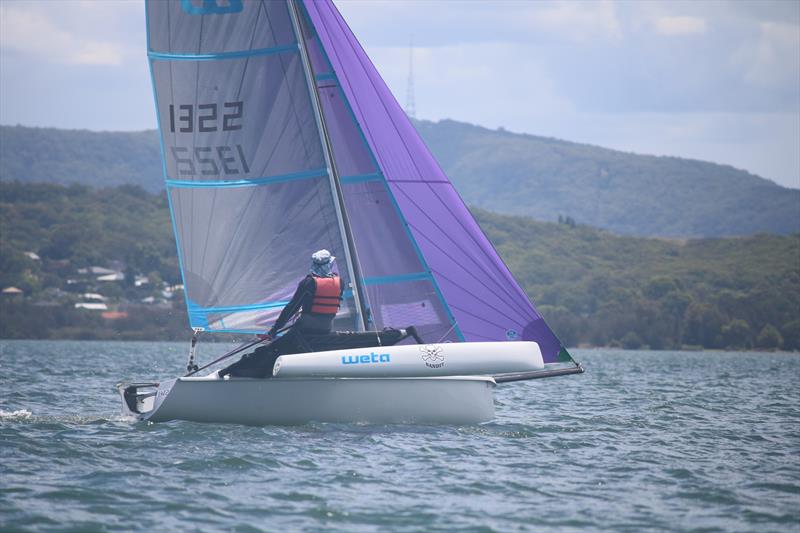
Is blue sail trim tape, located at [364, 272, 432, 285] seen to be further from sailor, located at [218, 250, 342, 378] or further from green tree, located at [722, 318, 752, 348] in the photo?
green tree, located at [722, 318, 752, 348]

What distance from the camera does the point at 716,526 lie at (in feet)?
34.3

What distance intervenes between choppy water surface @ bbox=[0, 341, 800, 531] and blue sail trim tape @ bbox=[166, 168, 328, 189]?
320 cm

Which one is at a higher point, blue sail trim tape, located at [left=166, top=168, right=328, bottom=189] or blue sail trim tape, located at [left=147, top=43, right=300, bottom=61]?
blue sail trim tape, located at [left=147, top=43, right=300, bottom=61]

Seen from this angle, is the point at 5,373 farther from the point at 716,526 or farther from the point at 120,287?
the point at 120,287

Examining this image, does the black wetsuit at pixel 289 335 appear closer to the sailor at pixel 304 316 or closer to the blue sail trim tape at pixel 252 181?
the sailor at pixel 304 316

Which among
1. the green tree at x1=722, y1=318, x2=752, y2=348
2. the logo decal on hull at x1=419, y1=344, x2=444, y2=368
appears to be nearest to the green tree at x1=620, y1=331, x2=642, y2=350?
the green tree at x1=722, y1=318, x2=752, y2=348

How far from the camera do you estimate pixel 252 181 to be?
1614 centimetres

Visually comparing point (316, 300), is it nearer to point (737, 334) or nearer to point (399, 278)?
point (399, 278)

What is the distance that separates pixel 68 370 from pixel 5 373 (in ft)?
10.6

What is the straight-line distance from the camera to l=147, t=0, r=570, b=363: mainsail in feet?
52.0

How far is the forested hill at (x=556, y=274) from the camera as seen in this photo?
8981cm

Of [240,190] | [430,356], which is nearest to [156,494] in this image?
[430,356]

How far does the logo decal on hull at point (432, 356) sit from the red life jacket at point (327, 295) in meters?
1.27

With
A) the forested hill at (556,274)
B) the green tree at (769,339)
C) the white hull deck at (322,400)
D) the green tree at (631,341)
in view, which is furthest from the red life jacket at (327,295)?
the green tree at (631,341)
